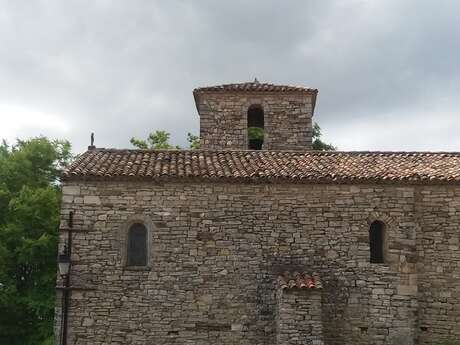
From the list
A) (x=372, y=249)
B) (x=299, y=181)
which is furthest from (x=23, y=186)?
(x=372, y=249)

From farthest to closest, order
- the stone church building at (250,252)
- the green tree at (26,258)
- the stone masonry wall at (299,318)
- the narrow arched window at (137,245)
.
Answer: the green tree at (26,258), the narrow arched window at (137,245), the stone church building at (250,252), the stone masonry wall at (299,318)

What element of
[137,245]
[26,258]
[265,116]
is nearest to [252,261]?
[137,245]

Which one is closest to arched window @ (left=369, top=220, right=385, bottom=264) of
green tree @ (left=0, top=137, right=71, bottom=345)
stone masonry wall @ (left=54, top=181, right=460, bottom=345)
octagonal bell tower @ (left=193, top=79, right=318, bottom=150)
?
stone masonry wall @ (left=54, top=181, right=460, bottom=345)

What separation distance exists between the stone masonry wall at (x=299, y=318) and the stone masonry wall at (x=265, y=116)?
7039 mm

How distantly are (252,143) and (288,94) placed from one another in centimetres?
230

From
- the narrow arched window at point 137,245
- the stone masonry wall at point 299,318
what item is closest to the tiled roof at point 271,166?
the narrow arched window at point 137,245

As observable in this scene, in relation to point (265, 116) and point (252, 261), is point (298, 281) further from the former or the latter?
point (265, 116)

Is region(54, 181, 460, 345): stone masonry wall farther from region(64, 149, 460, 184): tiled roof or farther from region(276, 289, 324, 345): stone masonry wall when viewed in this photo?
region(276, 289, 324, 345): stone masonry wall

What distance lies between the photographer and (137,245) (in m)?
14.4

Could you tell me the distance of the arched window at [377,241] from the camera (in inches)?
576

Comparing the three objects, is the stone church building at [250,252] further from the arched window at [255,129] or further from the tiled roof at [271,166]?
the arched window at [255,129]

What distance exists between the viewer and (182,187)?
1465cm

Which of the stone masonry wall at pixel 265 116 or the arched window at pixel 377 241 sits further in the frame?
the stone masonry wall at pixel 265 116

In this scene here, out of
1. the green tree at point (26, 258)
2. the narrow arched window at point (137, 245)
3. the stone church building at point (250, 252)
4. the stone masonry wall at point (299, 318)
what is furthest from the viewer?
the green tree at point (26, 258)
